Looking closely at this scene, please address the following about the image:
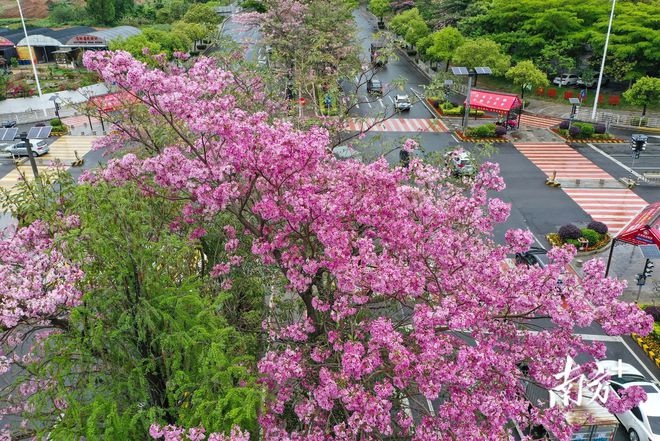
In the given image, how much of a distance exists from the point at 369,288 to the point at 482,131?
34.0 metres

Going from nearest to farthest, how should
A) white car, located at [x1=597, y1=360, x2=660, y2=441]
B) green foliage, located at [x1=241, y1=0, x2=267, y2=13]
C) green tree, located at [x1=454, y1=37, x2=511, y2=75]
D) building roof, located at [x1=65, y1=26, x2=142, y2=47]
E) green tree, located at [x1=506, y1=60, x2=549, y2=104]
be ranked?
white car, located at [x1=597, y1=360, x2=660, y2=441]
green tree, located at [x1=506, y1=60, x2=549, y2=104]
green tree, located at [x1=454, y1=37, x2=511, y2=75]
building roof, located at [x1=65, y1=26, x2=142, y2=47]
green foliage, located at [x1=241, y1=0, x2=267, y2=13]

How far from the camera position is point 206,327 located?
33.4 ft

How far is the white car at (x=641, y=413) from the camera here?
15.6 m

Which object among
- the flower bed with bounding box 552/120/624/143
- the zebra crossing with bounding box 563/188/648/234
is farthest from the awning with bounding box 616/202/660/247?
the flower bed with bounding box 552/120/624/143

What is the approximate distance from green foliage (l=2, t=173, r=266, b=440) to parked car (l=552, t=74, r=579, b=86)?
5131cm

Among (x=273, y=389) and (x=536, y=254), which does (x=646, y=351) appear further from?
(x=273, y=389)

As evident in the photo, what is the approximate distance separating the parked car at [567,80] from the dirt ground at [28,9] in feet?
287

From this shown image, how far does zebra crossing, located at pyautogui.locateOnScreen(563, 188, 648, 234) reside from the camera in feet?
98.3

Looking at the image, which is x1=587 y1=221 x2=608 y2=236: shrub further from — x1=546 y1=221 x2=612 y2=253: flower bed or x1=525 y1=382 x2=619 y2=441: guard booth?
x1=525 y1=382 x2=619 y2=441: guard booth

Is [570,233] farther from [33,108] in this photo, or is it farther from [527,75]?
[33,108]

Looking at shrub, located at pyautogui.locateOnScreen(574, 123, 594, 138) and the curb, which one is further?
shrub, located at pyautogui.locateOnScreen(574, 123, 594, 138)

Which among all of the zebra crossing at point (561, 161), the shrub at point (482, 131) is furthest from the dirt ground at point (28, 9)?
the zebra crossing at point (561, 161)

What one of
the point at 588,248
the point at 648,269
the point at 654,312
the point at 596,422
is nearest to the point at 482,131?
the point at 588,248

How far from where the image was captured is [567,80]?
2085 inches
